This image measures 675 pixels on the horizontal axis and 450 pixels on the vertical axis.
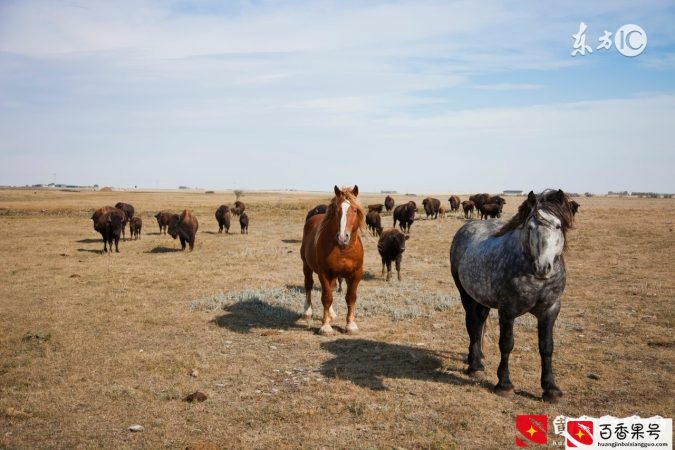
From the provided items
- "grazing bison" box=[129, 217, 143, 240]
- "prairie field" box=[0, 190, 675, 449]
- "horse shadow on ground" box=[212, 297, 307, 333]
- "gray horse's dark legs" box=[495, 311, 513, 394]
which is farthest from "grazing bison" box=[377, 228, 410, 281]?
"grazing bison" box=[129, 217, 143, 240]

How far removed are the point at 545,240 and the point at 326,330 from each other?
205 inches

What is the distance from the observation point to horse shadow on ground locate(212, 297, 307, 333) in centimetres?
1013

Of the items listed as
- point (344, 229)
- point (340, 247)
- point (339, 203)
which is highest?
point (339, 203)

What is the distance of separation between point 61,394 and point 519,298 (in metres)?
6.41

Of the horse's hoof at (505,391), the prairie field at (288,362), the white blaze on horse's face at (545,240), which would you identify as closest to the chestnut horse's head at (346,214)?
the prairie field at (288,362)

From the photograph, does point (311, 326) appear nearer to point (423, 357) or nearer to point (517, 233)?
point (423, 357)

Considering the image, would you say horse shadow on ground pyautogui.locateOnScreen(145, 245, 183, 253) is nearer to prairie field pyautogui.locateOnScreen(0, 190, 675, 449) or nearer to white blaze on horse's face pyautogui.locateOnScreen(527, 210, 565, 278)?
prairie field pyautogui.locateOnScreen(0, 190, 675, 449)

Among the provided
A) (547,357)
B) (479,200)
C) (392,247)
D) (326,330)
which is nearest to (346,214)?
(326,330)

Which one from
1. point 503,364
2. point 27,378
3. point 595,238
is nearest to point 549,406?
point 503,364

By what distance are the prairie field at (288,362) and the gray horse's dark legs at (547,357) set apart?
16cm

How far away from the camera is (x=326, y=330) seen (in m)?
9.35

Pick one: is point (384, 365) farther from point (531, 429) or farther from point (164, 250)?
point (164, 250)

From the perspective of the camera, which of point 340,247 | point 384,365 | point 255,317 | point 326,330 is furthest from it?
point 255,317

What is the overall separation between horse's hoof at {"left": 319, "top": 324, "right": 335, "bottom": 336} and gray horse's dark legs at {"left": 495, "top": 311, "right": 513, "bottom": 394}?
3795 mm
